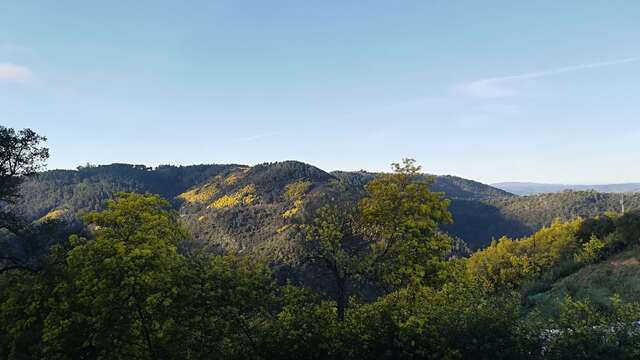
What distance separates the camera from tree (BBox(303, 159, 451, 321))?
17000mm

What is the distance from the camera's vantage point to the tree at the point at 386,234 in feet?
55.8

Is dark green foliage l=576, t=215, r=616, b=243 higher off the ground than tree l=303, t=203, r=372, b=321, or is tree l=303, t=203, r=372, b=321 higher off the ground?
tree l=303, t=203, r=372, b=321

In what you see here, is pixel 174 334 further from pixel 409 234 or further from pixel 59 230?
pixel 59 230

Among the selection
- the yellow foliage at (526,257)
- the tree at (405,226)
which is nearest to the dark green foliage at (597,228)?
the yellow foliage at (526,257)

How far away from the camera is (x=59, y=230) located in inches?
915

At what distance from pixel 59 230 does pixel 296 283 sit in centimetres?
1270

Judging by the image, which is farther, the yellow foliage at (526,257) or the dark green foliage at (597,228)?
the yellow foliage at (526,257)

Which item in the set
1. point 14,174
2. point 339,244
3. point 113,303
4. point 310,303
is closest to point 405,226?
point 339,244

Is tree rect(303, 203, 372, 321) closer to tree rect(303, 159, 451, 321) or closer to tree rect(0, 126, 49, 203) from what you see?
tree rect(303, 159, 451, 321)

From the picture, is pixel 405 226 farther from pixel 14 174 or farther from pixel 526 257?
pixel 526 257

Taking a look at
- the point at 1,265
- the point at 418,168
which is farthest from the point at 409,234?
the point at 1,265

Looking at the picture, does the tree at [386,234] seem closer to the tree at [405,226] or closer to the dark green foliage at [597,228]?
the tree at [405,226]

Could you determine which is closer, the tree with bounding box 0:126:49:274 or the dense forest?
the dense forest

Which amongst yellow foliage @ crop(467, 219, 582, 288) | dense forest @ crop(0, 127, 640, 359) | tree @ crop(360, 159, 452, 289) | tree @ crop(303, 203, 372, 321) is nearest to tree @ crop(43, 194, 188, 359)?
dense forest @ crop(0, 127, 640, 359)
